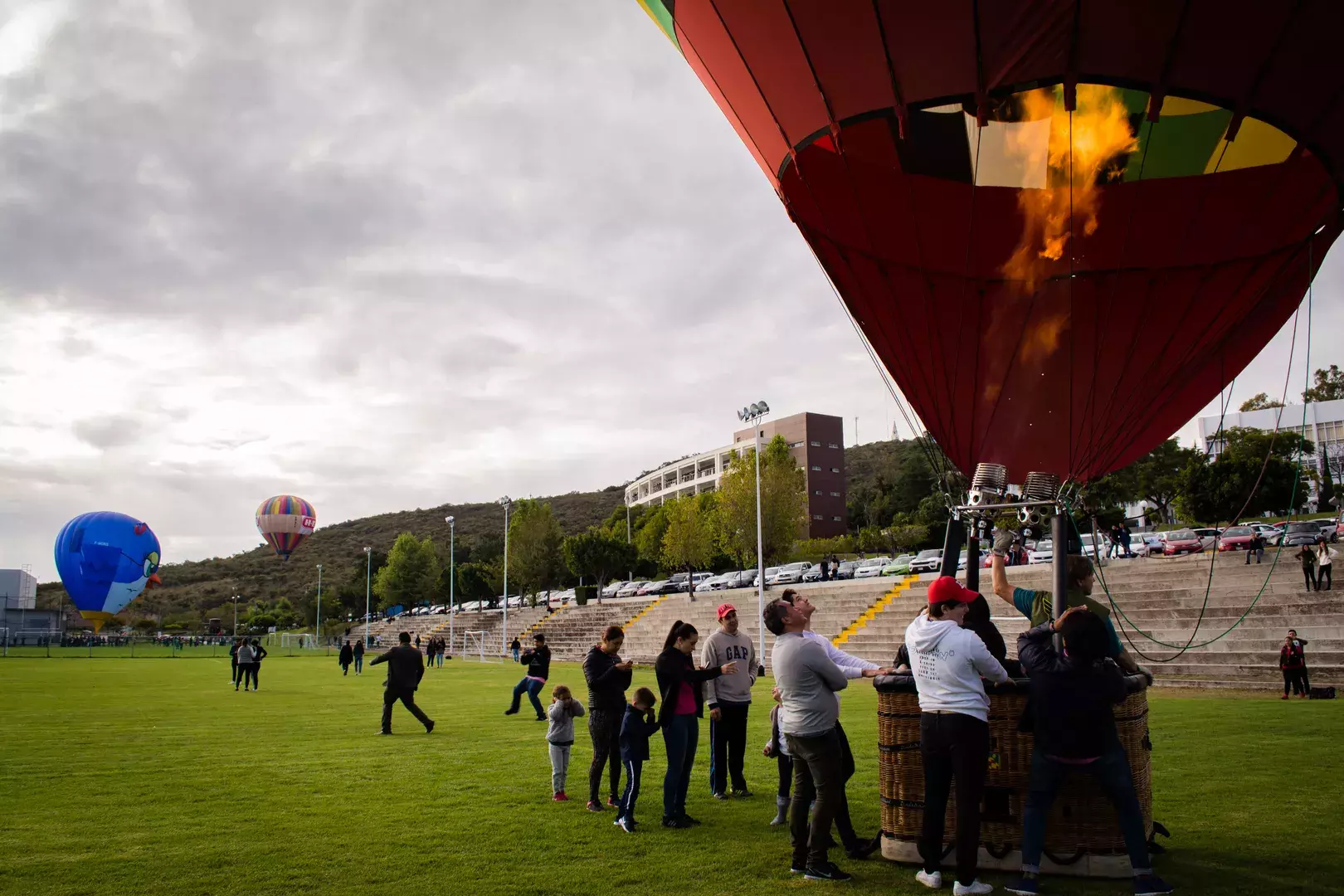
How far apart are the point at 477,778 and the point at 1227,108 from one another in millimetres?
8982

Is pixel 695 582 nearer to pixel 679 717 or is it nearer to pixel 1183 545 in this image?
pixel 1183 545

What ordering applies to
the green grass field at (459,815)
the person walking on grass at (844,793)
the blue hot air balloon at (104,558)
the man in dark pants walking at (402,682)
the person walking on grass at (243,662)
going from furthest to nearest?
1. the blue hot air balloon at (104,558)
2. the person walking on grass at (243,662)
3. the man in dark pants walking at (402,682)
4. the person walking on grass at (844,793)
5. the green grass field at (459,815)

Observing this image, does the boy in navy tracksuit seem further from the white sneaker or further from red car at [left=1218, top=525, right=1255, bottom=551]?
red car at [left=1218, top=525, right=1255, bottom=551]

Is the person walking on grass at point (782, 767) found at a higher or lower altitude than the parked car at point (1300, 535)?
lower

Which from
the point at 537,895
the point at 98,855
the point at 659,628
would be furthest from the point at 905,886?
the point at 659,628

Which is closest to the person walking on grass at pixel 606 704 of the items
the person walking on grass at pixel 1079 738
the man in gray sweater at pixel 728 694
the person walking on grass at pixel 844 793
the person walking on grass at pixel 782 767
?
the man in gray sweater at pixel 728 694

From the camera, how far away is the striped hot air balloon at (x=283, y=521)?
70.1 meters

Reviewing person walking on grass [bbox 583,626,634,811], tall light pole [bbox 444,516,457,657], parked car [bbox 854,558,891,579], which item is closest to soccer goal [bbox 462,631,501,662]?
tall light pole [bbox 444,516,457,657]

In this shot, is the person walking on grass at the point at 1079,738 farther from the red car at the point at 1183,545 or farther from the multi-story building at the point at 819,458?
the multi-story building at the point at 819,458

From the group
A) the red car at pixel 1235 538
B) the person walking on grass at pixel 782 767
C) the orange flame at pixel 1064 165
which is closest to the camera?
the person walking on grass at pixel 782 767

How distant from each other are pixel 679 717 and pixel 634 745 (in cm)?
43

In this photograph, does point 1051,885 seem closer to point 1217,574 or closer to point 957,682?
point 957,682

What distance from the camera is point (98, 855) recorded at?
6.35 meters

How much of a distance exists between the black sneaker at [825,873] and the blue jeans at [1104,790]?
1009mm
